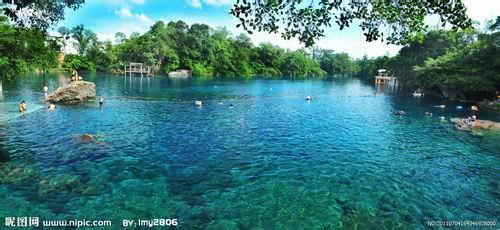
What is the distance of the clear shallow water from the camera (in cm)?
1360

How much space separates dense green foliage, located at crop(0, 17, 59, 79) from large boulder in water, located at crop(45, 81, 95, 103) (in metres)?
15.1

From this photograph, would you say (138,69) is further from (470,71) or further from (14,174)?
(14,174)

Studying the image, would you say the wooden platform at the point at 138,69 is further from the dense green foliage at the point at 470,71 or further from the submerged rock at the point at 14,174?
the submerged rock at the point at 14,174

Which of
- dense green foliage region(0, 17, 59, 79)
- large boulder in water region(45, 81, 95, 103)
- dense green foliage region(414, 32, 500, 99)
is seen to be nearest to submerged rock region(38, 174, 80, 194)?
dense green foliage region(0, 17, 59, 79)

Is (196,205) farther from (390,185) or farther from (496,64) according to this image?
(496,64)

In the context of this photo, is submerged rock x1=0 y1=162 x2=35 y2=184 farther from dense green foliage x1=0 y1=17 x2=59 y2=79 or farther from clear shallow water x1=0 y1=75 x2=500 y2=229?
dense green foliage x1=0 y1=17 x2=59 y2=79

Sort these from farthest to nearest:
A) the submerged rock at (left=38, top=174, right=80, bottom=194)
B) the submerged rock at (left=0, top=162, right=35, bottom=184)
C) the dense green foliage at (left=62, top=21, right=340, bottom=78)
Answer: the dense green foliage at (left=62, top=21, right=340, bottom=78)
the submerged rock at (left=0, top=162, right=35, bottom=184)
the submerged rock at (left=38, top=174, right=80, bottom=194)

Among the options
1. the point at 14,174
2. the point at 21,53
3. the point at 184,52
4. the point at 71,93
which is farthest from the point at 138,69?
the point at 14,174

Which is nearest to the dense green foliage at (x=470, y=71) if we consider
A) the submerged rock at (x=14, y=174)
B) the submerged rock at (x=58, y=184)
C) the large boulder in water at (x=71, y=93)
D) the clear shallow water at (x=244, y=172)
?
the clear shallow water at (x=244, y=172)

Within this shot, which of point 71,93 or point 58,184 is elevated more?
point 71,93

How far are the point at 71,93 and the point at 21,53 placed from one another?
19.3 meters

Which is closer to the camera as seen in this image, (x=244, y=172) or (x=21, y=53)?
(x=244, y=172)

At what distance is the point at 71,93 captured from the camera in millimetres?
43000

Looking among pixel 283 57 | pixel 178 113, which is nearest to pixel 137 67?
pixel 283 57
